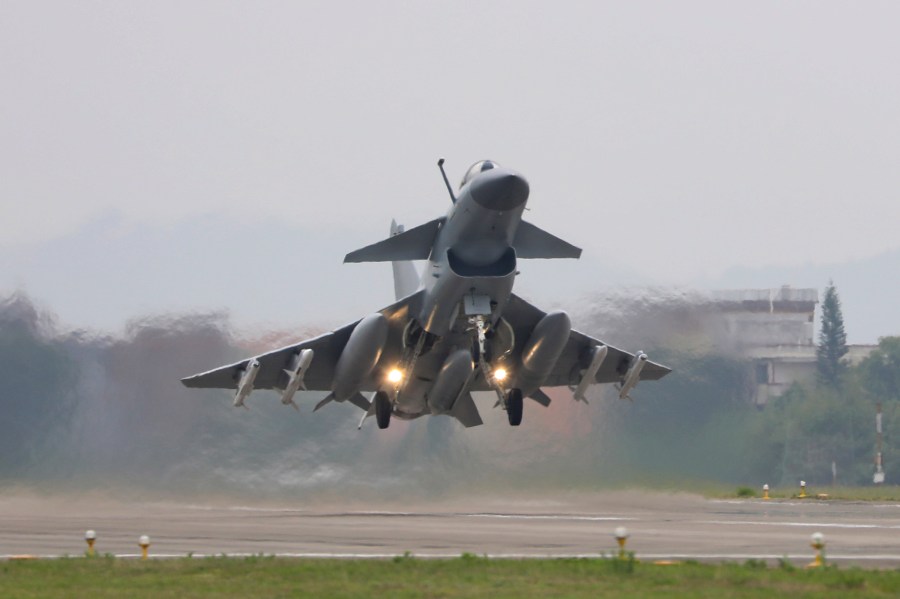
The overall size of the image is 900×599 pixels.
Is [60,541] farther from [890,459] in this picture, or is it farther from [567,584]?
[890,459]

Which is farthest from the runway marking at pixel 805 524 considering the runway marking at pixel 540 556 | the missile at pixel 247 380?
the missile at pixel 247 380

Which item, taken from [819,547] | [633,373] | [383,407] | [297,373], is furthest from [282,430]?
[819,547]

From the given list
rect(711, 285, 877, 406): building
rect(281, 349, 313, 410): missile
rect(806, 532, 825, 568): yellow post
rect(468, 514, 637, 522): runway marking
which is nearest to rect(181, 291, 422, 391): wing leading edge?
rect(281, 349, 313, 410): missile

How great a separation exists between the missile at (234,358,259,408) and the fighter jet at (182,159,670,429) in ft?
0.09

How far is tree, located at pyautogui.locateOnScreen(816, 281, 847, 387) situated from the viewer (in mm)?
45188

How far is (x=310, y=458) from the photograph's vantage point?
30406 mm

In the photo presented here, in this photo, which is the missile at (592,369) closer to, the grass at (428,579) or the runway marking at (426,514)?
the runway marking at (426,514)

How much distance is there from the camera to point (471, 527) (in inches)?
908

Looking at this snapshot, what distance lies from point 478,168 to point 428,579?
9820 millimetres

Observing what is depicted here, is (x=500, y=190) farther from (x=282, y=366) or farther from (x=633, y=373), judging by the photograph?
(x=282, y=366)

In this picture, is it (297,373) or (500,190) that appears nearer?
(500,190)

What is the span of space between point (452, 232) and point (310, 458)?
930 centimetres

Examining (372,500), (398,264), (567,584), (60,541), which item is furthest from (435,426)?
(567,584)

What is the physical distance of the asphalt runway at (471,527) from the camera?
59.5 ft
